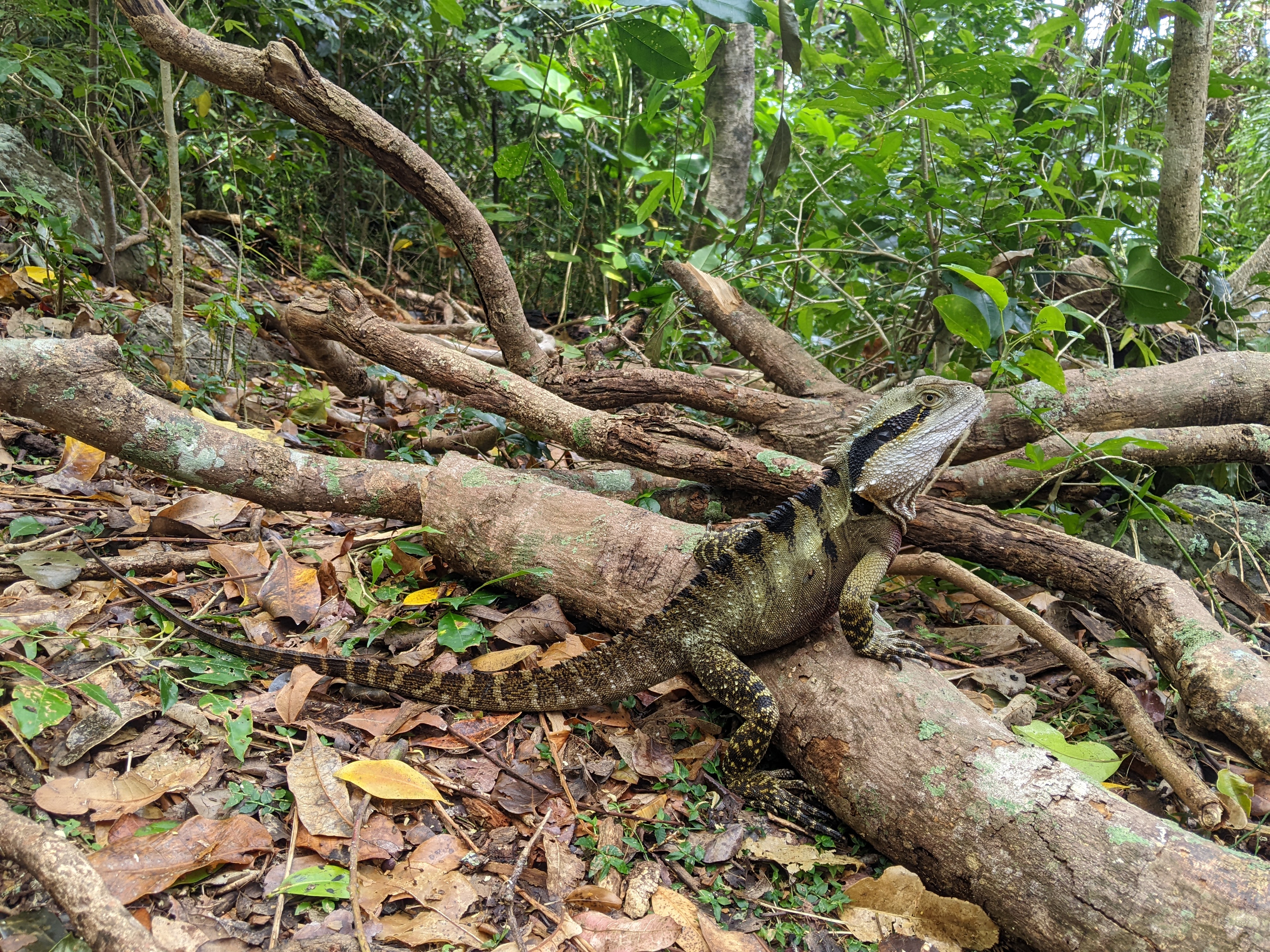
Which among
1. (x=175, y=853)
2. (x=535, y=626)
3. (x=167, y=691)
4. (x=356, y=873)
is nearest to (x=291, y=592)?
(x=167, y=691)

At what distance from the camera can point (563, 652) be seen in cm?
363

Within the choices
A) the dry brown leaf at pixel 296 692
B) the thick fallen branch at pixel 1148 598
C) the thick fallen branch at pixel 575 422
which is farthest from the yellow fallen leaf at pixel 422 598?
the thick fallen branch at pixel 1148 598

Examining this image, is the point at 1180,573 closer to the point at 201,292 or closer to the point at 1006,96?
the point at 1006,96

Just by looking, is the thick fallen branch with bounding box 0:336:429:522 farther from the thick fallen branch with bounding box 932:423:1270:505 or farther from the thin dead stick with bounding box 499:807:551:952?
the thick fallen branch with bounding box 932:423:1270:505

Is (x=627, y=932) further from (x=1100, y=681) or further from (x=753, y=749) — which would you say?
(x=1100, y=681)

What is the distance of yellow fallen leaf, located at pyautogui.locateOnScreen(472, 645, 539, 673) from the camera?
350 cm

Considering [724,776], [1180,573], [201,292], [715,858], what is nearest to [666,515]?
[724,776]

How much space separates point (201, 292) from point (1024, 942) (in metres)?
7.75

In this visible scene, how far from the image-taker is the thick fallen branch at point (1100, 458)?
4477mm

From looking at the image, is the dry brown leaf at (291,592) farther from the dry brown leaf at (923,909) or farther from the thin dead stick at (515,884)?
the dry brown leaf at (923,909)

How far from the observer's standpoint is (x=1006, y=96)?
5863mm

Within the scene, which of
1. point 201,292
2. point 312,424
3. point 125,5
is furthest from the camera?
point 201,292

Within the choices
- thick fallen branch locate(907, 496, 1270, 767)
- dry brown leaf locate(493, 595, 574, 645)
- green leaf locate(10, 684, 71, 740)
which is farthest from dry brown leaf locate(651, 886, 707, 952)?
thick fallen branch locate(907, 496, 1270, 767)

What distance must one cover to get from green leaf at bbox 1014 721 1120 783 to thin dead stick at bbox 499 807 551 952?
6.41ft
